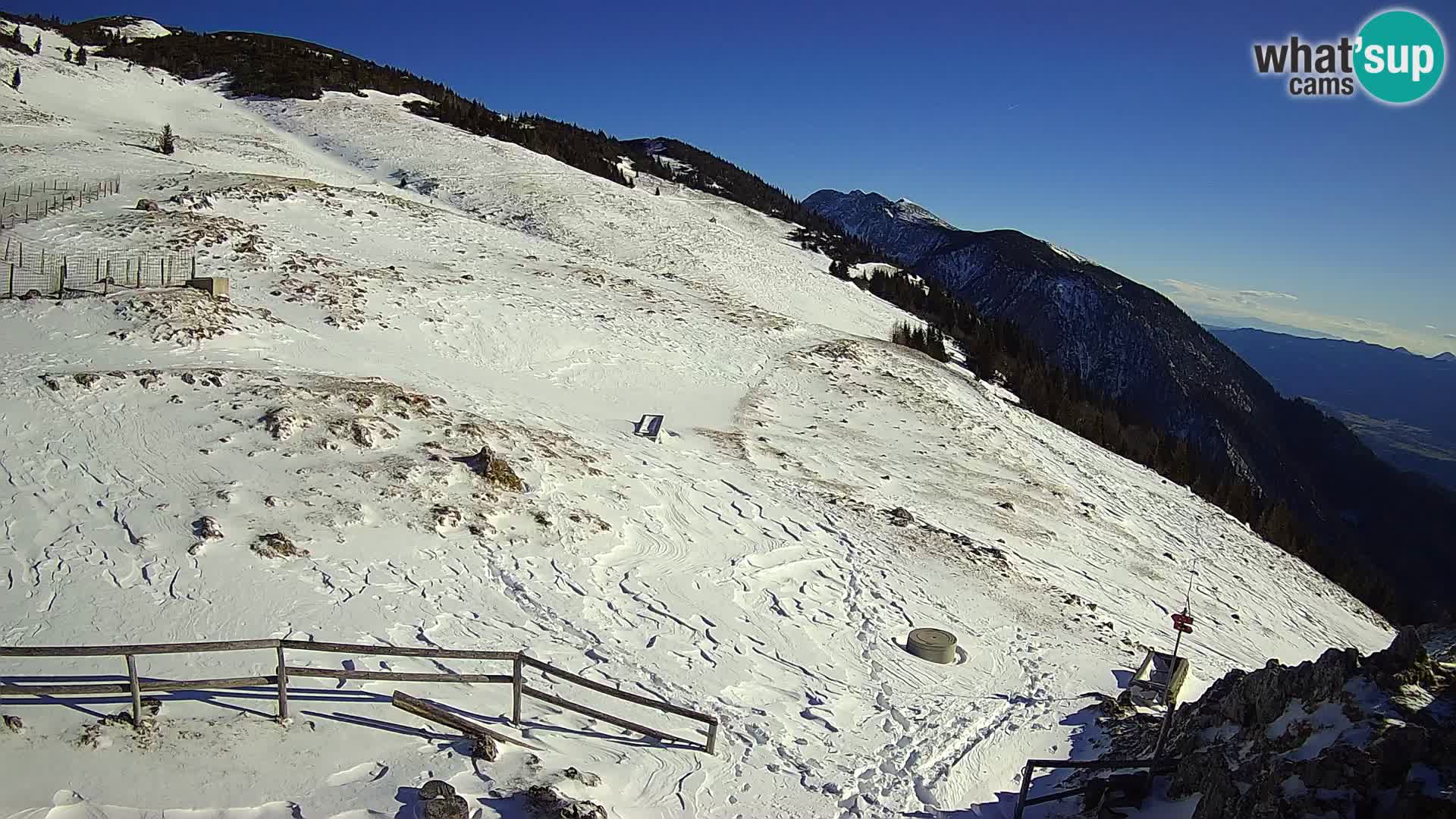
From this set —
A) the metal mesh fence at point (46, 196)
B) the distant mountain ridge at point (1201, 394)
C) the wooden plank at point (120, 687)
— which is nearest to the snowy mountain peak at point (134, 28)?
the metal mesh fence at point (46, 196)

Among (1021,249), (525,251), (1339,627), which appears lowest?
(1339,627)

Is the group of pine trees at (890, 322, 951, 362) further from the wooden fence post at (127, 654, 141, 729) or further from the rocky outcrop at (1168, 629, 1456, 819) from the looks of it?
the wooden fence post at (127, 654, 141, 729)

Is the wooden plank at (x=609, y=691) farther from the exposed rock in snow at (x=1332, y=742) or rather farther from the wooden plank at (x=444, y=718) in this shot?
the exposed rock in snow at (x=1332, y=742)

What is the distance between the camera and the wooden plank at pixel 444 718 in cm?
766

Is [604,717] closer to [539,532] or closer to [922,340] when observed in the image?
[539,532]

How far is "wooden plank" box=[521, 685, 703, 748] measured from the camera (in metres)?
8.20

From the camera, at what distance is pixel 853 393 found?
25.5m

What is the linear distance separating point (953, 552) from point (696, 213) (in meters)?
36.8

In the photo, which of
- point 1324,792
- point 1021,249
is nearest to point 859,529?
point 1324,792

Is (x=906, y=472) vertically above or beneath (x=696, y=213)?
beneath

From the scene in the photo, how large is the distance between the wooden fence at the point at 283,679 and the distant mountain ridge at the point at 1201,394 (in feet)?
189

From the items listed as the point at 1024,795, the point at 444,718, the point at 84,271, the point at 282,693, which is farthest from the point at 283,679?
the point at 84,271

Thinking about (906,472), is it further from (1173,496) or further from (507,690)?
(507,690)

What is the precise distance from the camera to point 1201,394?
8825 centimetres
